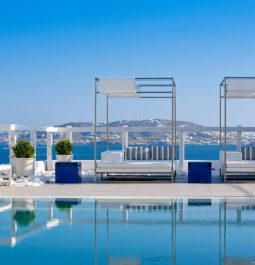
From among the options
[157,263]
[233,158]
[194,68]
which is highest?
[194,68]

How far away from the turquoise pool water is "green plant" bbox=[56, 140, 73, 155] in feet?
15.9

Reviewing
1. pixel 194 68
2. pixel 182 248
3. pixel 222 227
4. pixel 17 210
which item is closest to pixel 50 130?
A: pixel 17 210

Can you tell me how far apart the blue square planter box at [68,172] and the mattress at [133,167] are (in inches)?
18.1

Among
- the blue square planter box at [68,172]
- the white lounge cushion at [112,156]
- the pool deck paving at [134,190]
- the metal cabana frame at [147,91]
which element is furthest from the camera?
the white lounge cushion at [112,156]

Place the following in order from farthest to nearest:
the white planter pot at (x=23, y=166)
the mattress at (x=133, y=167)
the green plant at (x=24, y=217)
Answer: the white planter pot at (x=23, y=166) → the mattress at (x=133, y=167) → the green plant at (x=24, y=217)

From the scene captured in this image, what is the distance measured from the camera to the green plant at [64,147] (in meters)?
14.8

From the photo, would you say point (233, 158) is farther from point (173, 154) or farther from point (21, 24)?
point (21, 24)

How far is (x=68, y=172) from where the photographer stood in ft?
41.3

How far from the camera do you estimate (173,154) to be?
12664mm

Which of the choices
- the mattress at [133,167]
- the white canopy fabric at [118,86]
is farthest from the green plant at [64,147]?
the mattress at [133,167]

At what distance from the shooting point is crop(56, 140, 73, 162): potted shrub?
14.8m

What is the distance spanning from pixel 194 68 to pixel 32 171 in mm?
17073

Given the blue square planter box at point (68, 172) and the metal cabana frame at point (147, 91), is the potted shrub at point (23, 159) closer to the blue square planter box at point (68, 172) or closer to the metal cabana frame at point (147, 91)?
the blue square planter box at point (68, 172)

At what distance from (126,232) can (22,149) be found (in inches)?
256
